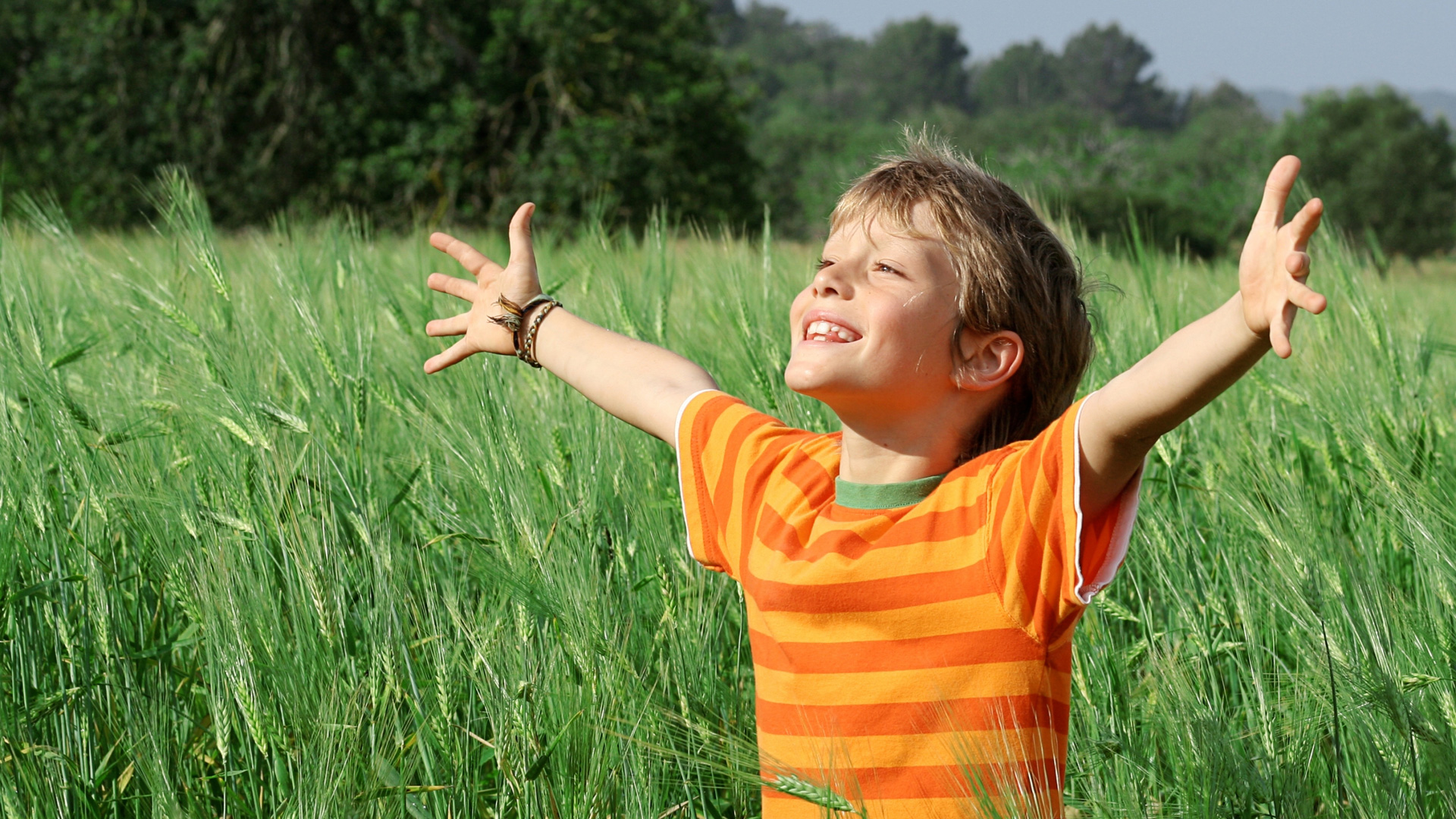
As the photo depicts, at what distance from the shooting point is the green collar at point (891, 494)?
1163 millimetres

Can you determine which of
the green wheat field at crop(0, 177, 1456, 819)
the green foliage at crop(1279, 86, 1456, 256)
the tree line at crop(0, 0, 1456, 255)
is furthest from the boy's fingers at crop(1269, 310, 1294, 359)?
the green foliage at crop(1279, 86, 1456, 256)

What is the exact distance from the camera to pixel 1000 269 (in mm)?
1194

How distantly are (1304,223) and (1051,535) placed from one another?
35 centimetres

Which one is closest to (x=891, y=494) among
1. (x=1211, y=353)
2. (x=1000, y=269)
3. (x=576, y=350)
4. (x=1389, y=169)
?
(x=1000, y=269)

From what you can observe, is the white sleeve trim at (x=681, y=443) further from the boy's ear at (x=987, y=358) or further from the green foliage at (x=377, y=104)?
the green foliage at (x=377, y=104)

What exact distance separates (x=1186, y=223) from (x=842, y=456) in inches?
872

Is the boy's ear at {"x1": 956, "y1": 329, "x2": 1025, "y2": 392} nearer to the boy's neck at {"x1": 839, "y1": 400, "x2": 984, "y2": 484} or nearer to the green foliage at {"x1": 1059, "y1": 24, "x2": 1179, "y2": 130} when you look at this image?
the boy's neck at {"x1": 839, "y1": 400, "x2": 984, "y2": 484}

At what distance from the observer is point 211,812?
123cm

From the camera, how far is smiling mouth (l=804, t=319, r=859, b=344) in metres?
1.15

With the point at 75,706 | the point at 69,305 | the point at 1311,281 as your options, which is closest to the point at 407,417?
the point at 75,706

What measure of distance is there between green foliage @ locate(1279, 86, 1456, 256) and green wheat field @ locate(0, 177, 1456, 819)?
1047 inches

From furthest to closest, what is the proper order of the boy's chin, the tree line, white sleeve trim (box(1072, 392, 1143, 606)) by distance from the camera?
the tree line < the boy's chin < white sleeve trim (box(1072, 392, 1143, 606))

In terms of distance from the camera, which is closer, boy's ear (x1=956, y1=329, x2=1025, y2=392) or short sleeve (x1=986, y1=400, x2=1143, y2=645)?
short sleeve (x1=986, y1=400, x2=1143, y2=645)

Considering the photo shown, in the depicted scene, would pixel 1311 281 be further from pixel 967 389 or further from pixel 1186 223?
pixel 1186 223
